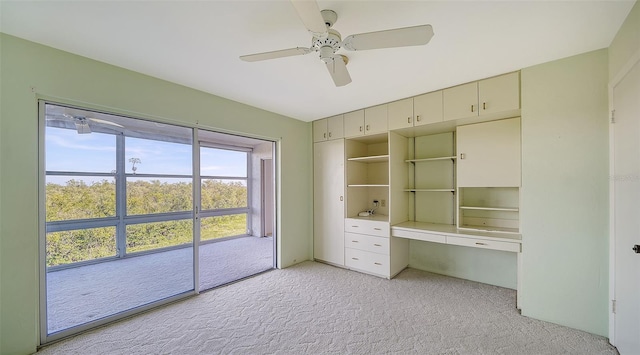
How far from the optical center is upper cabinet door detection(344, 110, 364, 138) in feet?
12.0

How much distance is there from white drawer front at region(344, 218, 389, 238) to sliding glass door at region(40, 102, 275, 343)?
6.00 ft

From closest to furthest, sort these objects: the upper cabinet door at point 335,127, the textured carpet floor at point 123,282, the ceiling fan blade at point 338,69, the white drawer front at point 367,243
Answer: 1. the ceiling fan blade at point 338,69
2. the textured carpet floor at point 123,282
3. the white drawer front at point 367,243
4. the upper cabinet door at point 335,127

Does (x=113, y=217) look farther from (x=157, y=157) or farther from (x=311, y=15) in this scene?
(x=311, y=15)

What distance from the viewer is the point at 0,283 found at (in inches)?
70.9

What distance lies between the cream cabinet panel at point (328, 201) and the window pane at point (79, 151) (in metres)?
2.82

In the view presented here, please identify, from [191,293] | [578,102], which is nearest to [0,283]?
[191,293]

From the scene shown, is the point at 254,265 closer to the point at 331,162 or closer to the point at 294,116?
the point at 331,162

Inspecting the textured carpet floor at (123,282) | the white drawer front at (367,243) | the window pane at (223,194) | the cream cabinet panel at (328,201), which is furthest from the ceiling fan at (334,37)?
the window pane at (223,194)

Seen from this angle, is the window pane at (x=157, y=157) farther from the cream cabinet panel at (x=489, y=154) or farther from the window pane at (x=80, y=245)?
the cream cabinet panel at (x=489, y=154)

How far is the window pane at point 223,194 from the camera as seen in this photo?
17.8 feet

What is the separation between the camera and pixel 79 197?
8.24ft

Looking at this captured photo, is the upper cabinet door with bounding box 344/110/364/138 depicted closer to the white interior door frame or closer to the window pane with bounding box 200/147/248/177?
the white interior door frame

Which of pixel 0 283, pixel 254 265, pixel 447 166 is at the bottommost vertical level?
pixel 254 265

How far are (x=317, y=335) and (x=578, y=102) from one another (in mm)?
Answer: 3231
